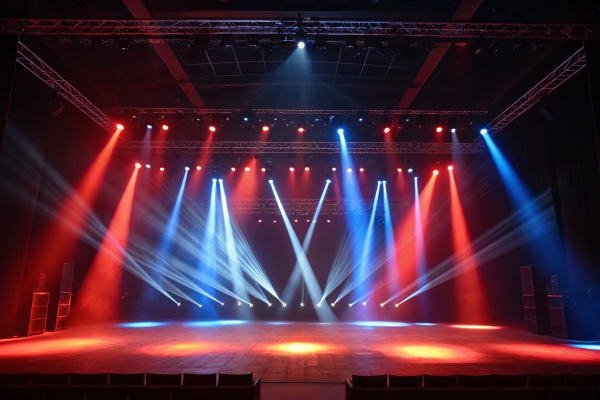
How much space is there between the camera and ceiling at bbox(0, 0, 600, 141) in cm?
879

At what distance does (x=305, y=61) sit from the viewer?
11344 mm

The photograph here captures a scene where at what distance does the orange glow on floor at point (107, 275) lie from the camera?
13844 mm

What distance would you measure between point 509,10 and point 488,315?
1106 centimetres

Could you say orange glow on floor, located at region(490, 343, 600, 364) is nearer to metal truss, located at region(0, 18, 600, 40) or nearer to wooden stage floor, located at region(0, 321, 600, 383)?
wooden stage floor, located at region(0, 321, 600, 383)

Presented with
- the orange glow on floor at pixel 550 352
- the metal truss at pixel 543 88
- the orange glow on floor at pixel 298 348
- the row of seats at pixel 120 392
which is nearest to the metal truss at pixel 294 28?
the metal truss at pixel 543 88

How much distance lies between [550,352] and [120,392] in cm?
862

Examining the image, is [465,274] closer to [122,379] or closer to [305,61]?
[305,61]

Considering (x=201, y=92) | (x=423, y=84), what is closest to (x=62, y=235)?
(x=201, y=92)

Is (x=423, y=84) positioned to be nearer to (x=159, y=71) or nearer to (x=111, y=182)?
(x=159, y=71)

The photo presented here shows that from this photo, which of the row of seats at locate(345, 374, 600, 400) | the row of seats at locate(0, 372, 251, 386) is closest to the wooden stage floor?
the row of seats at locate(0, 372, 251, 386)

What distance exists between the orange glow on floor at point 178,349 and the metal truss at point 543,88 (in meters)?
9.84

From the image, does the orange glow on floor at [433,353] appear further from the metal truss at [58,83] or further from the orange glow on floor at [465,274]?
the metal truss at [58,83]

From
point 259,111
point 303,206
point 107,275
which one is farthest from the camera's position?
point 303,206

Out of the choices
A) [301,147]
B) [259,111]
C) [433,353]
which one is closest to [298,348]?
[433,353]
